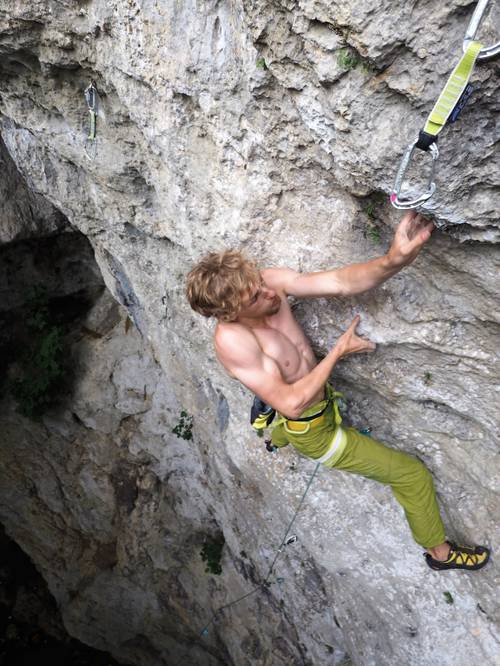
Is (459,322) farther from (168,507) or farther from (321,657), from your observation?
(168,507)

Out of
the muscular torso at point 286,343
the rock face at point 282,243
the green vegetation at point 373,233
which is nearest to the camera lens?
the rock face at point 282,243

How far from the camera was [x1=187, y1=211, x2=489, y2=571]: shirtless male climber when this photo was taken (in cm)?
274

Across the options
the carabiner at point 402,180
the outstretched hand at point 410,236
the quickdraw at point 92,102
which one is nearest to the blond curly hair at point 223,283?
the outstretched hand at point 410,236

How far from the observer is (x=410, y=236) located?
94.3 inches

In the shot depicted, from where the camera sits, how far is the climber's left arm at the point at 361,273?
7.75ft

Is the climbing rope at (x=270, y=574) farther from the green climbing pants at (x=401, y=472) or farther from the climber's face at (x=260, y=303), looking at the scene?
the climber's face at (x=260, y=303)

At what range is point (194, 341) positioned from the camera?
4.47 metres

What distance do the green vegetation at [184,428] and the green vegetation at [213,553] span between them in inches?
59.6

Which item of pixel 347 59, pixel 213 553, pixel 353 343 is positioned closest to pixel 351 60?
pixel 347 59

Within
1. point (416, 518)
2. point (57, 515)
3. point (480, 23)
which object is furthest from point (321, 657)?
point (480, 23)

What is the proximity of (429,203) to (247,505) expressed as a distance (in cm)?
401

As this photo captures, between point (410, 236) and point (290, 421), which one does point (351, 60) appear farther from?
point (290, 421)

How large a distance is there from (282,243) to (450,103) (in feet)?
4.56

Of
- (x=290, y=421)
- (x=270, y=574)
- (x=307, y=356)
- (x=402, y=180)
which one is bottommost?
(x=270, y=574)
